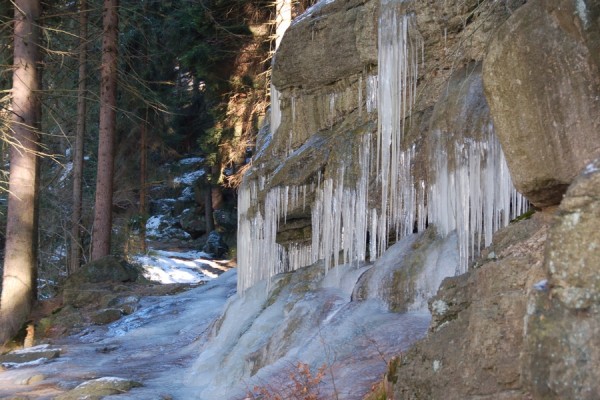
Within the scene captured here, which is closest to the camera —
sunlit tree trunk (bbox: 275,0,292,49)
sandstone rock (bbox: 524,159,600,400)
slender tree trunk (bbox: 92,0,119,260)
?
sandstone rock (bbox: 524,159,600,400)

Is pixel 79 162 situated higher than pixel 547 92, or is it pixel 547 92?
pixel 79 162

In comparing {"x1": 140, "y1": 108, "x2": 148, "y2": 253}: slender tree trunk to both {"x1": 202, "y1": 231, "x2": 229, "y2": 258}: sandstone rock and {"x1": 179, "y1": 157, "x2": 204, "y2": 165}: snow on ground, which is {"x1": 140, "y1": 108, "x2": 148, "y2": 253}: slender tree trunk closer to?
{"x1": 202, "y1": 231, "x2": 229, "y2": 258}: sandstone rock

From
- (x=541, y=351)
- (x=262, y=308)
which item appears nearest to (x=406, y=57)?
(x=262, y=308)

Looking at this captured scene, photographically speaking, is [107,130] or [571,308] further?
[107,130]

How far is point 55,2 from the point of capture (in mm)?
15289

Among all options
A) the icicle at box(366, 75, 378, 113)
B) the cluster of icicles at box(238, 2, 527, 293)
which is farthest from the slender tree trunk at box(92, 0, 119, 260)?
the icicle at box(366, 75, 378, 113)

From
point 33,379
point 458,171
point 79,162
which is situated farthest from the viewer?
point 79,162

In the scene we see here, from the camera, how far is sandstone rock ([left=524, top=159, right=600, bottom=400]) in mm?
2611

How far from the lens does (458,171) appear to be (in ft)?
22.4

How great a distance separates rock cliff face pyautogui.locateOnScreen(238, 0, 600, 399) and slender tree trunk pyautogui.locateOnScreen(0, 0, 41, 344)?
13.9 ft

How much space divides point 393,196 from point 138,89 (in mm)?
13456

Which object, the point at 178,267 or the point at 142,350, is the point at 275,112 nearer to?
the point at 142,350

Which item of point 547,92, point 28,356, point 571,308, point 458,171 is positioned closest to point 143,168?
point 28,356

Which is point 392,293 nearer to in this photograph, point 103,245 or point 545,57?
point 545,57
